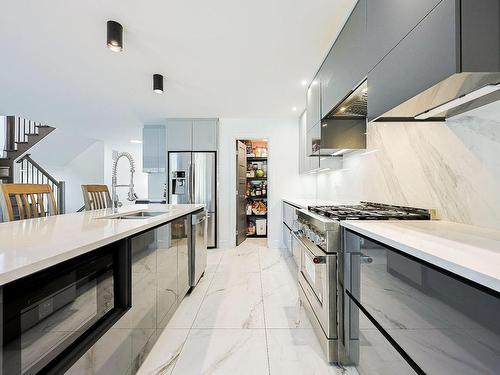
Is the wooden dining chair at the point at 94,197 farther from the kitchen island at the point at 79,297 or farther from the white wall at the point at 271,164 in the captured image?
the white wall at the point at 271,164

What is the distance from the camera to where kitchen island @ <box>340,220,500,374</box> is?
0.61 meters

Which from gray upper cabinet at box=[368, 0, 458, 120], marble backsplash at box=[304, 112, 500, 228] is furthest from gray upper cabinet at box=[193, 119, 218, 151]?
gray upper cabinet at box=[368, 0, 458, 120]

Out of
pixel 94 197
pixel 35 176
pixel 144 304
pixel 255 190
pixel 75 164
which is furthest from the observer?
pixel 75 164

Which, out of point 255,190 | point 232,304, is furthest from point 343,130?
point 255,190

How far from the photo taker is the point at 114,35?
187 cm

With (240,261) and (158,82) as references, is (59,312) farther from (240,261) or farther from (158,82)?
(240,261)

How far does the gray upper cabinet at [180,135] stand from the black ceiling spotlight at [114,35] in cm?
252

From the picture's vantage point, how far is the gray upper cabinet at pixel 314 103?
2553mm

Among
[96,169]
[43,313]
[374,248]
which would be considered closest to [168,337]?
[43,313]

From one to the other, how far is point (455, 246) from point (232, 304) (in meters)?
1.88

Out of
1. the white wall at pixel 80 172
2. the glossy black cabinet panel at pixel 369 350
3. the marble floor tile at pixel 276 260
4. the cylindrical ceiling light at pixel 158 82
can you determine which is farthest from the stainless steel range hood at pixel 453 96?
the white wall at pixel 80 172

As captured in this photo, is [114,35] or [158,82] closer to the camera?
[114,35]

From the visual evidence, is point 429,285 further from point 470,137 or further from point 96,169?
point 96,169

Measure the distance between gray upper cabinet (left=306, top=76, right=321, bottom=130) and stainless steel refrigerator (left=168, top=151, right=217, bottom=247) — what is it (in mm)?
2005
